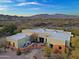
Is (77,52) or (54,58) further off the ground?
(77,52)

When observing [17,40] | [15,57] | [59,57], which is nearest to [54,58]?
[59,57]

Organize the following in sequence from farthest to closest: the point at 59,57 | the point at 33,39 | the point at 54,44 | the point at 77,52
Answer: the point at 33,39
the point at 54,44
the point at 59,57
the point at 77,52

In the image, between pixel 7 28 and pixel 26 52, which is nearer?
pixel 26 52

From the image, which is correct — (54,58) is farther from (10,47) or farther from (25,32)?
(25,32)

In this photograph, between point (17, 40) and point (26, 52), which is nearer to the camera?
point (26, 52)

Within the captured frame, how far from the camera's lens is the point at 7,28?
37469 millimetres

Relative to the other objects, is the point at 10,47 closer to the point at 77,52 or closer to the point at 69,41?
the point at 69,41

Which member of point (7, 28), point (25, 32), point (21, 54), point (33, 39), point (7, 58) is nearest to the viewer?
point (7, 58)

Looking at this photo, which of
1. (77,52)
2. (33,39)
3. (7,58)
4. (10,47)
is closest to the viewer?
(77,52)

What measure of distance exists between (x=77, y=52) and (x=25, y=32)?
1646 cm

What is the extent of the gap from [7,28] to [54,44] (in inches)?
645

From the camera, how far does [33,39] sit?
2878 centimetres

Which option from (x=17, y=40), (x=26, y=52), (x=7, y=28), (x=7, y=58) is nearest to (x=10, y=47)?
(x=17, y=40)

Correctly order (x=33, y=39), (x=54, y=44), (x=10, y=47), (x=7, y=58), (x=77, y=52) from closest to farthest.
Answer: (x=77, y=52)
(x=7, y=58)
(x=54, y=44)
(x=10, y=47)
(x=33, y=39)
